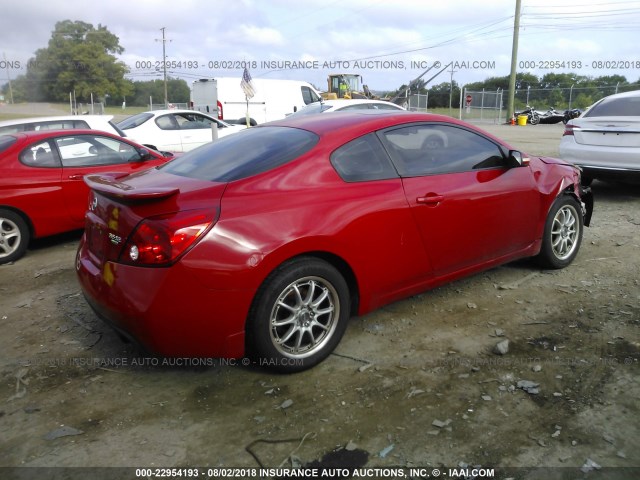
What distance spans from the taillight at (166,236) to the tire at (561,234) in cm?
313

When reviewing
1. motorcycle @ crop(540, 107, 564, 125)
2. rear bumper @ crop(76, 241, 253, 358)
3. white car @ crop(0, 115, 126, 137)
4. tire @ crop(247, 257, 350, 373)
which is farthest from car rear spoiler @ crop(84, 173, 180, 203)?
motorcycle @ crop(540, 107, 564, 125)

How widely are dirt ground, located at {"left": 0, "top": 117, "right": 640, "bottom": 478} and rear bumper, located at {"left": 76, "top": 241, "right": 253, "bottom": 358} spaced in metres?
0.34

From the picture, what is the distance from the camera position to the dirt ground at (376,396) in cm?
244

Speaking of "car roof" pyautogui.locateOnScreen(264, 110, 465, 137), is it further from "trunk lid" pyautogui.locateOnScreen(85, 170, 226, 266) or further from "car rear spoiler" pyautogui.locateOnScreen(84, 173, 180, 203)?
"car rear spoiler" pyautogui.locateOnScreen(84, 173, 180, 203)

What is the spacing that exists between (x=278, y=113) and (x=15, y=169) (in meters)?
15.1

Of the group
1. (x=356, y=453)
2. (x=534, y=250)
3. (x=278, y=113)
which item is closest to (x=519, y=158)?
(x=534, y=250)

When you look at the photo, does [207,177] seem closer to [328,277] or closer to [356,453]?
[328,277]

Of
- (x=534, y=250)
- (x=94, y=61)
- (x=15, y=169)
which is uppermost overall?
(x=94, y=61)

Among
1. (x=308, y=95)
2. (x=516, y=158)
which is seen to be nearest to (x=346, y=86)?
(x=308, y=95)

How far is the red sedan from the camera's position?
18.0 feet

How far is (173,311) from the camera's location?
268cm

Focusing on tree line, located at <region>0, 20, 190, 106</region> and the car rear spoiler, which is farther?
tree line, located at <region>0, 20, 190, 106</region>

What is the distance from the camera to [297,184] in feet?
10.0

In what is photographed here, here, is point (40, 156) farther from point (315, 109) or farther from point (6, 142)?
point (315, 109)
